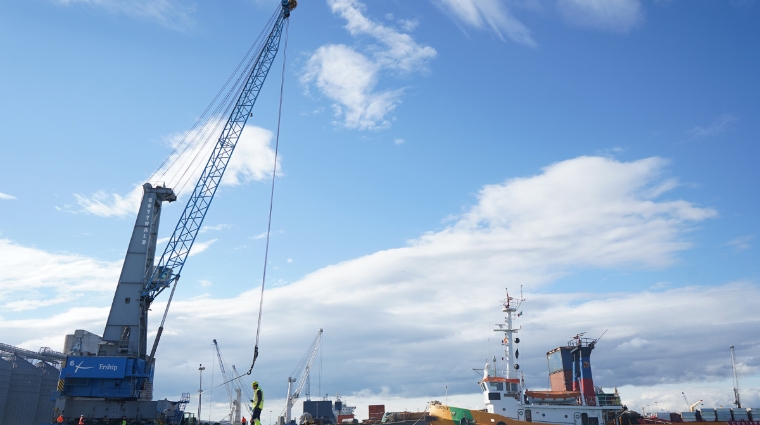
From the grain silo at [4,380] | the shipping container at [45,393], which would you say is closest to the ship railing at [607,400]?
the grain silo at [4,380]

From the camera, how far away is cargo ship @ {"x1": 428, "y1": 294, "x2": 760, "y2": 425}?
47.7 metres

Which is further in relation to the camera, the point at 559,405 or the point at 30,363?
the point at 30,363

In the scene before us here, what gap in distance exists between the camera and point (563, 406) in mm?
49156

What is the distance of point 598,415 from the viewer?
49531 millimetres

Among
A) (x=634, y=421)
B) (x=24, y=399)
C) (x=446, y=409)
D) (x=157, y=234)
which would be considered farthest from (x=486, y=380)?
(x=24, y=399)

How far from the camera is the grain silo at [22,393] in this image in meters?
83.3

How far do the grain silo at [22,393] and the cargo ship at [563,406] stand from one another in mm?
69792

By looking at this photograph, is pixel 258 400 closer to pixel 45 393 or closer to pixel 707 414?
pixel 707 414

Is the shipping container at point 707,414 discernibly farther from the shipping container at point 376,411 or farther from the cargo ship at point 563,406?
the shipping container at point 376,411

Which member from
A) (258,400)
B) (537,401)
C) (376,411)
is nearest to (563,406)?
(537,401)

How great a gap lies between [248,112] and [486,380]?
40.9 metres

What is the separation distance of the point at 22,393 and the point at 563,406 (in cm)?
8177

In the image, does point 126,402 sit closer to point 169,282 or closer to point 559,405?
point 169,282

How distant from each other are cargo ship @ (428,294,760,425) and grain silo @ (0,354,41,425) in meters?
69.8
